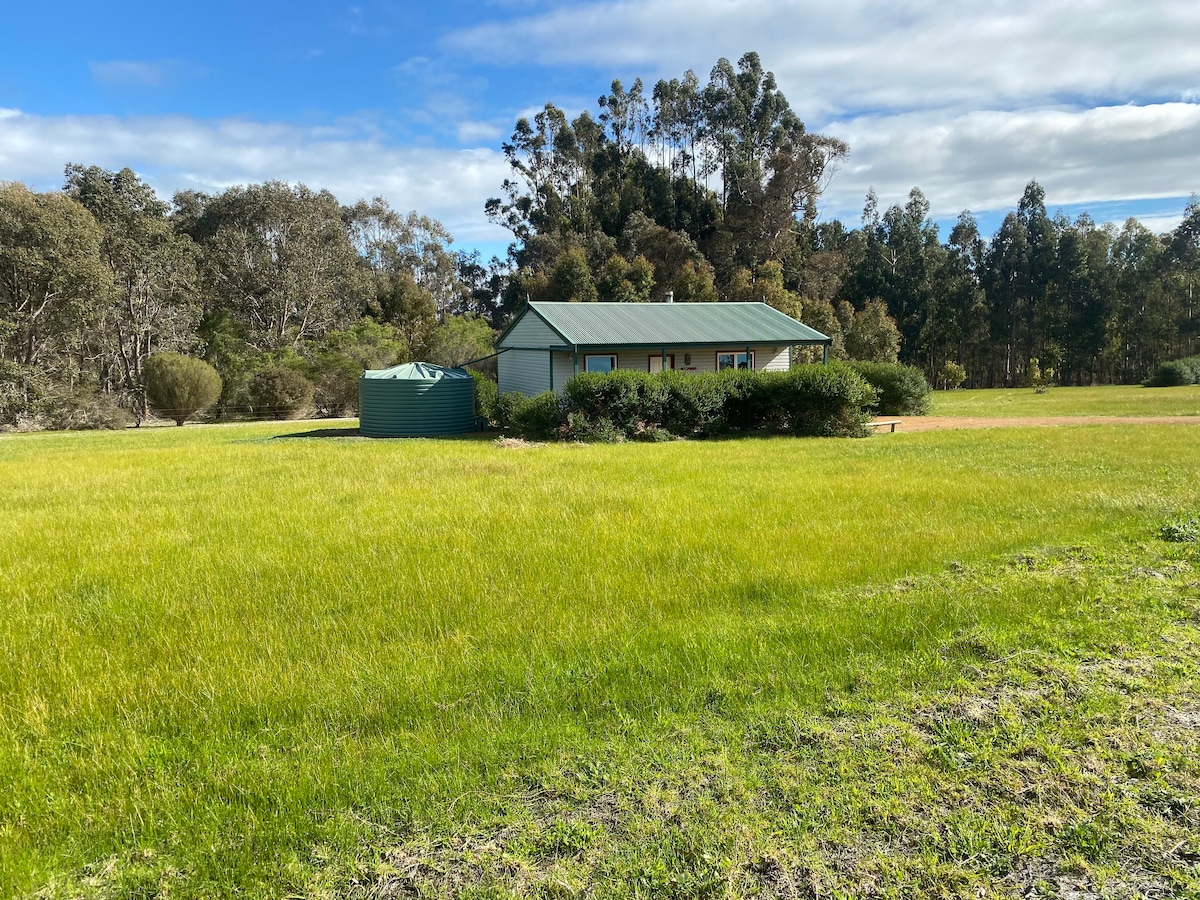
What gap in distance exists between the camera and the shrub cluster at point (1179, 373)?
40719mm

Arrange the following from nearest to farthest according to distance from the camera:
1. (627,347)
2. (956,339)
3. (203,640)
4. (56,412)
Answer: (203,640) < (627,347) < (56,412) < (956,339)

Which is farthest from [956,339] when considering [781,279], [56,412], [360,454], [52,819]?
[52,819]

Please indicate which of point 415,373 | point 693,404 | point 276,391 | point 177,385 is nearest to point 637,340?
point 693,404

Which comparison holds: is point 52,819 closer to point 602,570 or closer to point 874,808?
point 874,808

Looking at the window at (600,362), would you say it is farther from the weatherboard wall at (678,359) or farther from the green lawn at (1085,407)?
the green lawn at (1085,407)

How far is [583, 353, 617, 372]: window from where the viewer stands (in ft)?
76.0

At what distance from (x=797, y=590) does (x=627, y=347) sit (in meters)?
17.8

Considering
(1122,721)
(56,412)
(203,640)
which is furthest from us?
(56,412)

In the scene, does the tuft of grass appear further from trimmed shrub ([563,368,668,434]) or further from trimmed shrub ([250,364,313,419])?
trimmed shrub ([250,364,313,419])

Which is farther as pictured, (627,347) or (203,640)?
(627,347)

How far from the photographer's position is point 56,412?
27750 millimetres

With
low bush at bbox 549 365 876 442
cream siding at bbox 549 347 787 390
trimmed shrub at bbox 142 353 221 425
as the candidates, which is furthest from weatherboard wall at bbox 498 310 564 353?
trimmed shrub at bbox 142 353 221 425

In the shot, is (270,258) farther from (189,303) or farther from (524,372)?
(524,372)

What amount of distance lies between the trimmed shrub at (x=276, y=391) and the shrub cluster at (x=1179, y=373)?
48.1 m
